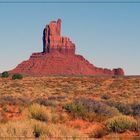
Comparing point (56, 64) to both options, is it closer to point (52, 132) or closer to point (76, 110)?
point (76, 110)

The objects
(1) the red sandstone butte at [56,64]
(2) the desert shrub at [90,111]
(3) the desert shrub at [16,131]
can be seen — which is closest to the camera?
(3) the desert shrub at [16,131]

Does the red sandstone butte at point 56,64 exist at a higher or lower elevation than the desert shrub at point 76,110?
higher

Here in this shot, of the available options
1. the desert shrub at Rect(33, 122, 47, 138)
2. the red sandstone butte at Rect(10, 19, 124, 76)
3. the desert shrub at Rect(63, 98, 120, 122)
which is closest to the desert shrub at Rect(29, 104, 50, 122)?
the desert shrub at Rect(63, 98, 120, 122)

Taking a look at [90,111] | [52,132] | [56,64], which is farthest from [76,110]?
[56,64]

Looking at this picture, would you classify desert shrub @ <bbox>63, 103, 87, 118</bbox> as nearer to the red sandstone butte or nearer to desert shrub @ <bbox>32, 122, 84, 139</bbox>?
desert shrub @ <bbox>32, 122, 84, 139</bbox>

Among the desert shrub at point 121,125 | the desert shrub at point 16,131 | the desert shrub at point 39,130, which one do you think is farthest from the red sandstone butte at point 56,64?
the desert shrub at point 16,131

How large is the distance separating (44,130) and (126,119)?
3.65 metres

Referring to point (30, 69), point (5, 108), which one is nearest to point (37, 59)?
point (30, 69)

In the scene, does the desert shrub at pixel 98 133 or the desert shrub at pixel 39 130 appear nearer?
the desert shrub at pixel 39 130

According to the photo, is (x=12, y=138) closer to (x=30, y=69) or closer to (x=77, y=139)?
(x=77, y=139)

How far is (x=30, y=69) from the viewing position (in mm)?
183000

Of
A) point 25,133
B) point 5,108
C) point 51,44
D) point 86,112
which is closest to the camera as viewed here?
point 25,133

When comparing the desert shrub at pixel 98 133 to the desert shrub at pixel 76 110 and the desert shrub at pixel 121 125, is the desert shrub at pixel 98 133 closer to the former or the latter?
the desert shrub at pixel 121 125

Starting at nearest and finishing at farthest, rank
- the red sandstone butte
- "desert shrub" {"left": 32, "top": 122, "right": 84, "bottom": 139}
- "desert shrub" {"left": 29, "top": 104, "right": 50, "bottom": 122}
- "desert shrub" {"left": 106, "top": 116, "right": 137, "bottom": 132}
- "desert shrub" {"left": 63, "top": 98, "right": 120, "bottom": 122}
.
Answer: "desert shrub" {"left": 32, "top": 122, "right": 84, "bottom": 139} → "desert shrub" {"left": 106, "top": 116, "right": 137, "bottom": 132} → "desert shrub" {"left": 29, "top": 104, "right": 50, "bottom": 122} → "desert shrub" {"left": 63, "top": 98, "right": 120, "bottom": 122} → the red sandstone butte
